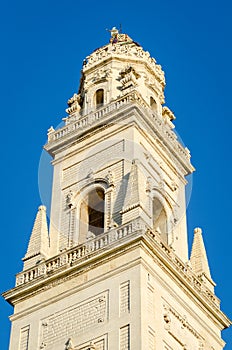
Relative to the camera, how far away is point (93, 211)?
157 feet

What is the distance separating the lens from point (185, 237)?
48.8 m

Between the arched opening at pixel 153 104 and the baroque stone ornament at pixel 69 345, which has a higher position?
the arched opening at pixel 153 104

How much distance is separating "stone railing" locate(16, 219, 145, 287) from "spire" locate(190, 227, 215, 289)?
5.31 meters

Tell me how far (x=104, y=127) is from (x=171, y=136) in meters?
3.63

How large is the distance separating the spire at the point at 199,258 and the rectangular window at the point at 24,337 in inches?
310

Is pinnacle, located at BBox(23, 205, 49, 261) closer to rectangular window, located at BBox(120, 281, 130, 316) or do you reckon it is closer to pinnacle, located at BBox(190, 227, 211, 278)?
rectangular window, located at BBox(120, 281, 130, 316)

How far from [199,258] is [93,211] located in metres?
4.97

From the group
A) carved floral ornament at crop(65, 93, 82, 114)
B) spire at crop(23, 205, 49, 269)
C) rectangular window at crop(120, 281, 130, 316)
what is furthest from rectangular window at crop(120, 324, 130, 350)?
carved floral ornament at crop(65, 93, 82, 114)

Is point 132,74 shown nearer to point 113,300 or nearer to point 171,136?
point 171,136

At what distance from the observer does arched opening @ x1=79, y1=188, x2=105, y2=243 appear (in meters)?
47.1

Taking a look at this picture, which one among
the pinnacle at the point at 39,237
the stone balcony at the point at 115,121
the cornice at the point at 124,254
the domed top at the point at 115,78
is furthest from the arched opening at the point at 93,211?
the domed top at the point at 115,78

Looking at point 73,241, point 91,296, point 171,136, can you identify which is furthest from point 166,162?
point 91,296

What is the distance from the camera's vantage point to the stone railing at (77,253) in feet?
139

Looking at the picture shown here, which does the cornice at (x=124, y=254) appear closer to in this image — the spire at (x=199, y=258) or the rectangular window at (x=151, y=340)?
the spire at (x=199, y=258)
